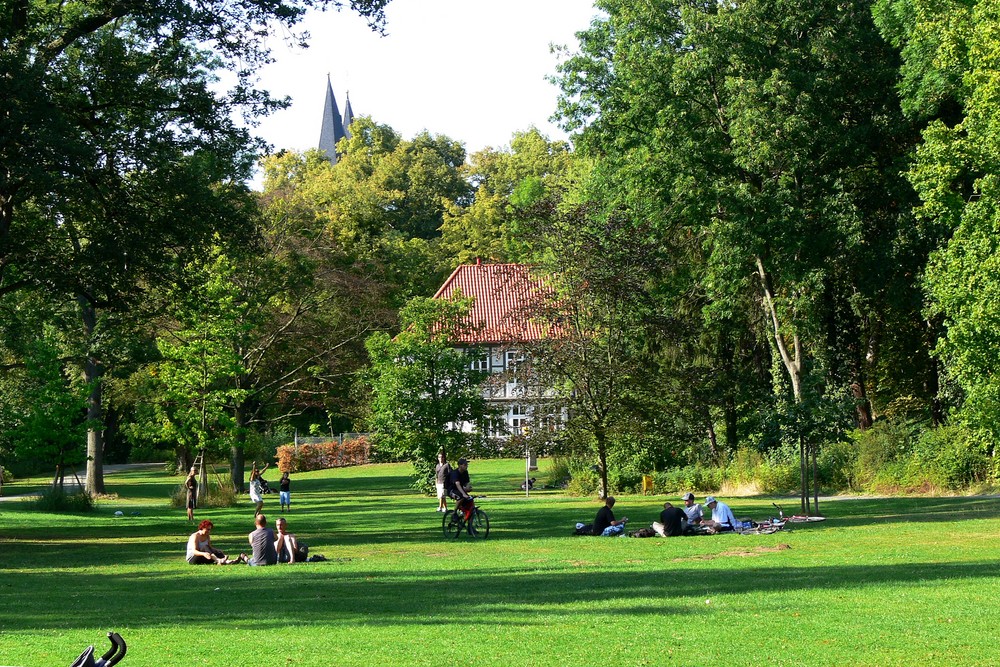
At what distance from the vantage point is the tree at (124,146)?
73.8 ft

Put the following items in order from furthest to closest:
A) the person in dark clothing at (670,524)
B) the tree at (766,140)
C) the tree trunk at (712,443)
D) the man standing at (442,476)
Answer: the tree trunk at (712,443) < the tree at (766,140) < the man standing at (442,476) < the person in dark clothing at (670,524)

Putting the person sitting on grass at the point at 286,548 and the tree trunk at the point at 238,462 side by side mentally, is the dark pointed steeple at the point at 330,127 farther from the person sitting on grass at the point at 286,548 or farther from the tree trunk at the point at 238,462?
the person sitting on grass at the point at 286,548

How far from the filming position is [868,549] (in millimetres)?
19062

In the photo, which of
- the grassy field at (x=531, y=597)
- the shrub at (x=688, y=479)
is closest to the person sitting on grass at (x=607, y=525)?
the grassy field at (x=531, y=597)

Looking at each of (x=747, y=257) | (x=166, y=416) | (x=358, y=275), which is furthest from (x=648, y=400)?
(x=358, y=275)

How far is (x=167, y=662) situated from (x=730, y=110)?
98.1ft

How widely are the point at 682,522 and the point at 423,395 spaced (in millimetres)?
20099

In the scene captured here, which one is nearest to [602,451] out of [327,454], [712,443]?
[712,443]

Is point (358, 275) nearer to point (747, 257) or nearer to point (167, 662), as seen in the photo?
point (747, 257)

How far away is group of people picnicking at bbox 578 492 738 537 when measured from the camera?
23.2 m

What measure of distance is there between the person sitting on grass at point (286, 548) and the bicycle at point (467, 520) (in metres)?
4.87

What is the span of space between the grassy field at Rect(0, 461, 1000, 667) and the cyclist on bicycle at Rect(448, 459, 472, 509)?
0.98 metres

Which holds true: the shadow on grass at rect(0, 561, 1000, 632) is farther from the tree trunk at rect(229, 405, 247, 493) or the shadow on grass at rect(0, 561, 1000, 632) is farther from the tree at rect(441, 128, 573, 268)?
the tree at rect(441, 128, 573, 268)

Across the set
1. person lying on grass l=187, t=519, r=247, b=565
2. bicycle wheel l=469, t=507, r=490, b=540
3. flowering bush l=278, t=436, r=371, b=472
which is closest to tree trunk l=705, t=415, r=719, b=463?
bicycle wheel l=469, t=507, r=490, b=540
